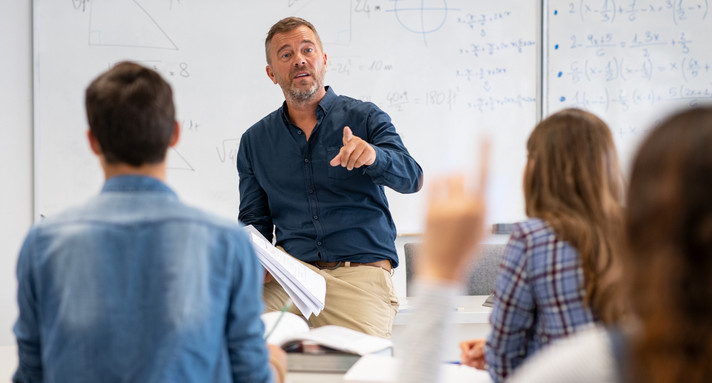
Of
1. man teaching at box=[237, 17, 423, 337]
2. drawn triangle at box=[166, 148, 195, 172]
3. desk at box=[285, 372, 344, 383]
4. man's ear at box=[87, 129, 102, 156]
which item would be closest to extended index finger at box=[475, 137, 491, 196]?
man's ear at box=[87, 129, 102, 156]

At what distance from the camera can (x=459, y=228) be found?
0.71 metres

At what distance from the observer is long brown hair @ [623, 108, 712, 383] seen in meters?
0.56

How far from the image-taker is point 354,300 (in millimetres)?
2215

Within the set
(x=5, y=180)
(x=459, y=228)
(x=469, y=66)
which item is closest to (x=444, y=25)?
(x=469, y=66)

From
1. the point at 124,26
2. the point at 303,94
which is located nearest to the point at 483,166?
the point at 303,94

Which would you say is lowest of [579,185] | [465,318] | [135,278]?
[465,318]

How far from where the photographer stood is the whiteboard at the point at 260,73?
10.8 feet

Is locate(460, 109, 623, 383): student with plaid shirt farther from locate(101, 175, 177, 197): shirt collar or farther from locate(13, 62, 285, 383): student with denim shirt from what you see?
locate(101, 175, 177, 197): shirt collar

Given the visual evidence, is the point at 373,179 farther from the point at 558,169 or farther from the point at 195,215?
the point at 195,215

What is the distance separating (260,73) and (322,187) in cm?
115

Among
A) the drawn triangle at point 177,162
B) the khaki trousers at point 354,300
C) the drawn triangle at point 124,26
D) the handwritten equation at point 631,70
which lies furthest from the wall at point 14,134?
the handwritten equation at point 631,70

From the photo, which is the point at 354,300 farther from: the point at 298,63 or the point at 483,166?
the point at 483,166

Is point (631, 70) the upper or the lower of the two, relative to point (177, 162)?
upper

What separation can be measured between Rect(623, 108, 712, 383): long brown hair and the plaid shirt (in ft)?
2.00
